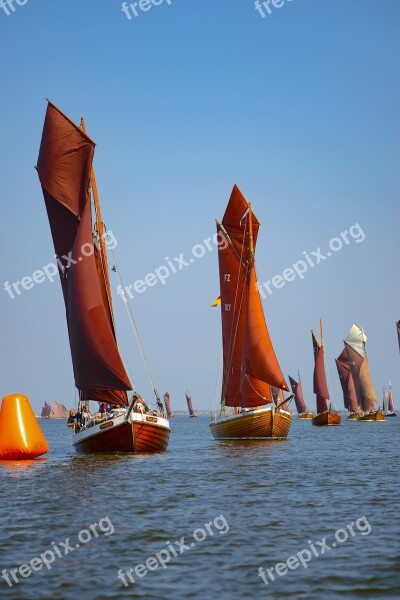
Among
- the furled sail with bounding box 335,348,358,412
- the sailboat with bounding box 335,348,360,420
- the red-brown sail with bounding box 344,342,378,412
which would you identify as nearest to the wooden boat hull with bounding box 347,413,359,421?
the sailboat with bounding box 335,348,360,420

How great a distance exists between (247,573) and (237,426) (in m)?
38.4

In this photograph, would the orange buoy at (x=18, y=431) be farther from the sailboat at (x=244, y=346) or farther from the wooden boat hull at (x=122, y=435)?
the sailboat at (x=244, y=346)

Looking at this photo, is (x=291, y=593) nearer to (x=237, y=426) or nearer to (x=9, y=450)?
(x=9, y=450)

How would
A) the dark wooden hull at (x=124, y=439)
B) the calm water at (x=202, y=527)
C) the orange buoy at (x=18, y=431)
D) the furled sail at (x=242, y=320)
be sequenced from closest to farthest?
1. the calm water at (x=202, y=527)
2. the orange buoy at (x=18, y=431)
3. the dark wooden hull at (x=124, y=439)
4. the furled sail at (x=242, y=320)

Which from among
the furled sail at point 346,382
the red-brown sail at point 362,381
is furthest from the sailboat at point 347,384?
the red-brown sail at point 362,381

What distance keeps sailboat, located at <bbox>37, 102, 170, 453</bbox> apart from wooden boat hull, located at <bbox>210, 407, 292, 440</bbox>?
11.1 metres

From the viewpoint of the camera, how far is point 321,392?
109250 mm

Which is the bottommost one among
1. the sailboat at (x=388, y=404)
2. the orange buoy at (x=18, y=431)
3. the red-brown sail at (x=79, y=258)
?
the sailboat at (x=388, y=404)

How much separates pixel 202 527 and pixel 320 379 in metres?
92.5

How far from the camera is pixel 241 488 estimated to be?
83.2ft

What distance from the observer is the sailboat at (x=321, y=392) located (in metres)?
108

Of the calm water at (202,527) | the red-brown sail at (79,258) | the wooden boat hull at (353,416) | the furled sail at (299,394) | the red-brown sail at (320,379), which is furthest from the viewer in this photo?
the furled sail at (299,394)

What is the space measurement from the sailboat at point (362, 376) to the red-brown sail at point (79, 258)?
96.3 meters

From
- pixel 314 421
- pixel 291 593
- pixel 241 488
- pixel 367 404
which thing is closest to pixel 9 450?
pixel 241 488
